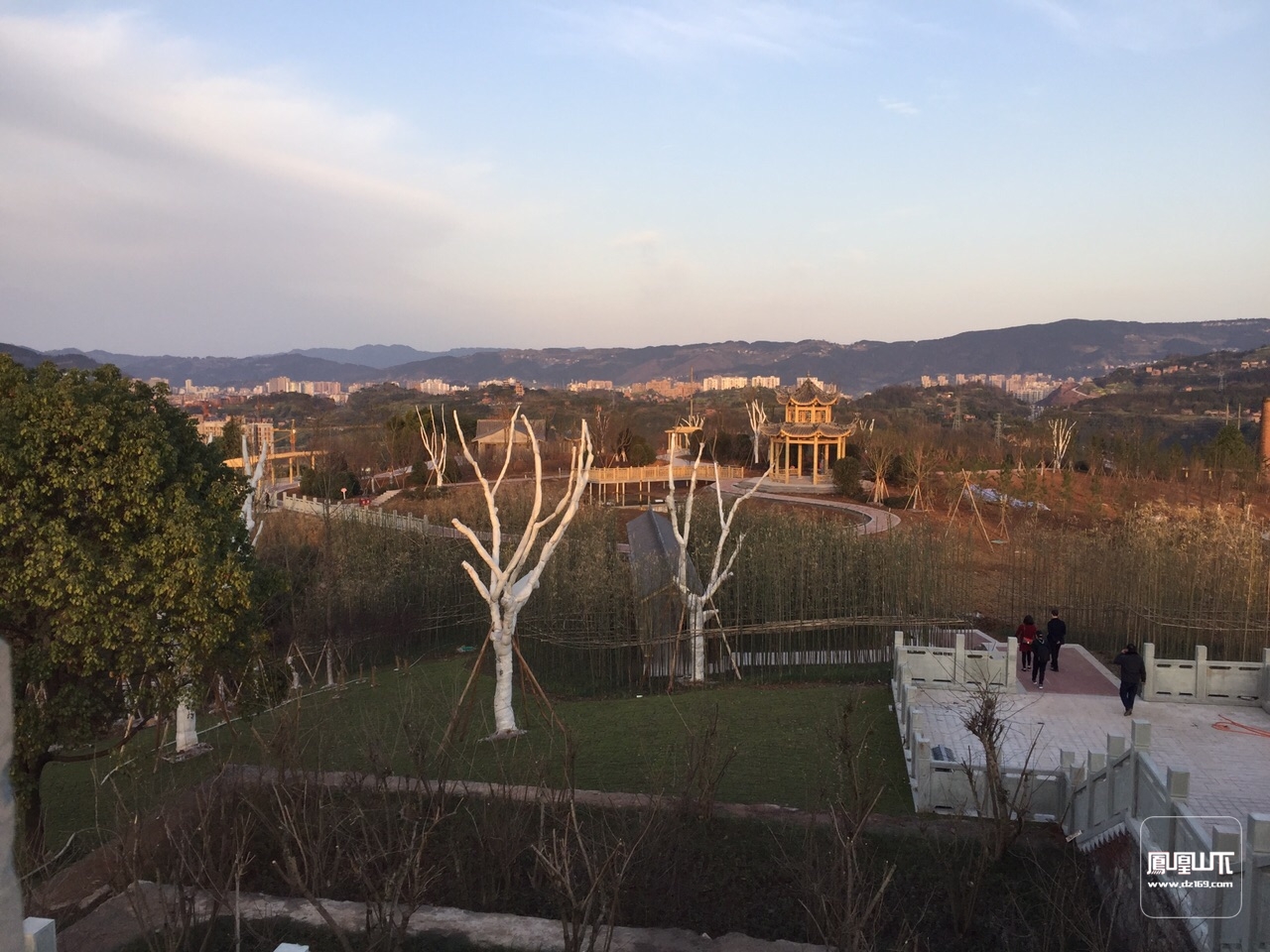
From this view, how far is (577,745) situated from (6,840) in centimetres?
464

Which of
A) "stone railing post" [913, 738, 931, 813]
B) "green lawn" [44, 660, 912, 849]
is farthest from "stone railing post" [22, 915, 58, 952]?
"stone railing post" [913, 738, 931, 813]

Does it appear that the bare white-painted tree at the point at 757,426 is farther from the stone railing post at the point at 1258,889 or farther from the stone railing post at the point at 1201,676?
the stone railing post at the point at 1258,889

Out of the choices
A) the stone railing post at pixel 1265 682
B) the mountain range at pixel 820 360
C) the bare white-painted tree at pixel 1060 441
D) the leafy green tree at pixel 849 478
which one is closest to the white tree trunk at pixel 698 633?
the stone railing post at pixel 1265 682

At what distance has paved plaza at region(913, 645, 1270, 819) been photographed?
6500 mm

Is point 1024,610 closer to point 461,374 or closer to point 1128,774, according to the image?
point 1128,774

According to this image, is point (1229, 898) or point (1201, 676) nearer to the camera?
point (1229, 898)

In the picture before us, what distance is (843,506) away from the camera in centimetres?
2180

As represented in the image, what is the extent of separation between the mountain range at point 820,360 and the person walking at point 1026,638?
117m

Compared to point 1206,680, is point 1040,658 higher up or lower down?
higher up

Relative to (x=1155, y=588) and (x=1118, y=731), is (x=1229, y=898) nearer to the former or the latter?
(x=1118, y=731)

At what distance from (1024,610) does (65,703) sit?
10620mm

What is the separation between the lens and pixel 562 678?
10.1 m

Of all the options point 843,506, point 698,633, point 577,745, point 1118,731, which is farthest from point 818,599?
point 843,506

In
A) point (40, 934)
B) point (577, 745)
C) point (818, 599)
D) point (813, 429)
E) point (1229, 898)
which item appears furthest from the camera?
point (813, 429)
